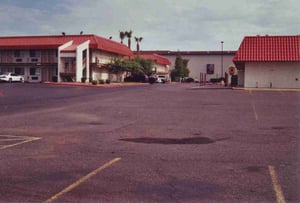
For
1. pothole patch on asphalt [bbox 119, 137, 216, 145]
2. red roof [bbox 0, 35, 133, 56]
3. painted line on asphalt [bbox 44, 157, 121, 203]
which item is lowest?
painted line on asphalt [bbox 44, 157, 121, 203]

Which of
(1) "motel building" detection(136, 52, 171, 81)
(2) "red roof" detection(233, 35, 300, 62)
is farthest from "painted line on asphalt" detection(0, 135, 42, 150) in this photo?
(1) "motel building" detection(136, 52, 171, 81)

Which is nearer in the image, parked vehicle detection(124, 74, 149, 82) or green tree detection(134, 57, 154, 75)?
parked vehicle detection(124, 74, 149, 82)

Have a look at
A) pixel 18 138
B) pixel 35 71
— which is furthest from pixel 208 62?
pixel 18 138

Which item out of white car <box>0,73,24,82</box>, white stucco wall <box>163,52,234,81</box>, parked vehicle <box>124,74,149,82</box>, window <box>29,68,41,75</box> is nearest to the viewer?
white car <box>0,73,24,82</box>

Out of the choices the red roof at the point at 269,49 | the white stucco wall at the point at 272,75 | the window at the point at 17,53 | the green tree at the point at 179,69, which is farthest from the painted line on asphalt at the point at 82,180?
the green tree at the point at 179,69

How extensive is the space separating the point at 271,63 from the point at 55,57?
31.4m

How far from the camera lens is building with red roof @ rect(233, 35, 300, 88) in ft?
135

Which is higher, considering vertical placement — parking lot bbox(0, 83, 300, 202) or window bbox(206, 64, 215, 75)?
window bbox(206, 64, 215, 75)

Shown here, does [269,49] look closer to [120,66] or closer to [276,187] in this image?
[120,66]

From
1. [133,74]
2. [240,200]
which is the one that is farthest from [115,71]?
[240,200]

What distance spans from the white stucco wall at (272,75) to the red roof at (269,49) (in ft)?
3.27

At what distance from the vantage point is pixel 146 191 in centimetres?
571

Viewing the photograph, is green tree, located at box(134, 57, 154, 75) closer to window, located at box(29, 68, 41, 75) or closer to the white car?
window, located at box(29, 68, 41, 75)

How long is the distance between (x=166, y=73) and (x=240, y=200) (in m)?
95.4
